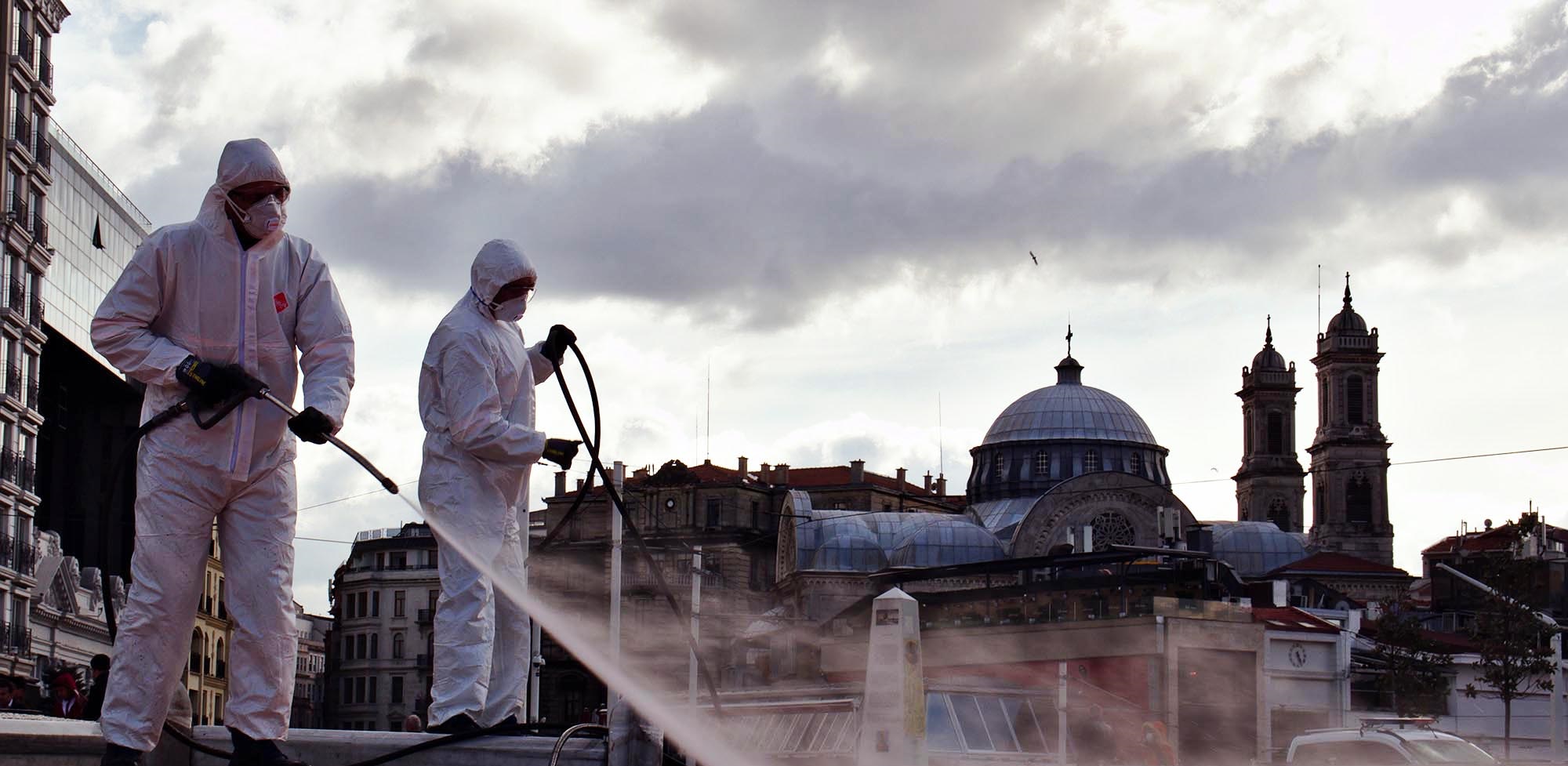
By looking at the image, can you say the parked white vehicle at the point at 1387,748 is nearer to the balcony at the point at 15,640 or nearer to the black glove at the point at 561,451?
the black glove at the point at 561,451

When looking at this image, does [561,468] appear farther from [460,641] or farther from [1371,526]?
[1371,526]

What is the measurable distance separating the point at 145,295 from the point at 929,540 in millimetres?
90129

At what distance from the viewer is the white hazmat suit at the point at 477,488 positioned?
10.1 metres

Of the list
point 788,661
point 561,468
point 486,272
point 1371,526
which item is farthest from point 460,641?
point 1371,526

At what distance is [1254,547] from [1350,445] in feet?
94.5

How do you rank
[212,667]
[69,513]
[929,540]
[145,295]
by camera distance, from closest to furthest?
[145,295] → [69,513] → [212,667] → [929,540]

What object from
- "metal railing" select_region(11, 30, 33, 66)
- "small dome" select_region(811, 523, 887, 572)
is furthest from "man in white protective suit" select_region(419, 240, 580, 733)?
"small dome" select_region(811, 523, 887, 572)

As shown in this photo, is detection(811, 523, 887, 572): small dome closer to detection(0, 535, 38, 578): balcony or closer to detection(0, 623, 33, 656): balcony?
detection(0, 535, 38, 578): balcony

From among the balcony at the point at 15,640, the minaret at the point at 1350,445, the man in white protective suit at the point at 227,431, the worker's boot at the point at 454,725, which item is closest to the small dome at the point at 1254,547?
the minaret at the point at 1350,445

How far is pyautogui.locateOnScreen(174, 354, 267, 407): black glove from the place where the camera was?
7629 millimetres

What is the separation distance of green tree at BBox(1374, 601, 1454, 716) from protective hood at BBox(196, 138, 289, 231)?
50.7 metres

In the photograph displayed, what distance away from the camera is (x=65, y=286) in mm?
56500

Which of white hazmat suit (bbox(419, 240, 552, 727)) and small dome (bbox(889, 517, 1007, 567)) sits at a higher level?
small dome (bbox(889, 517, 1007, 567))

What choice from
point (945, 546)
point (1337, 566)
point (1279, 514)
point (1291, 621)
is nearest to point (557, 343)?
point (1291, 621)
